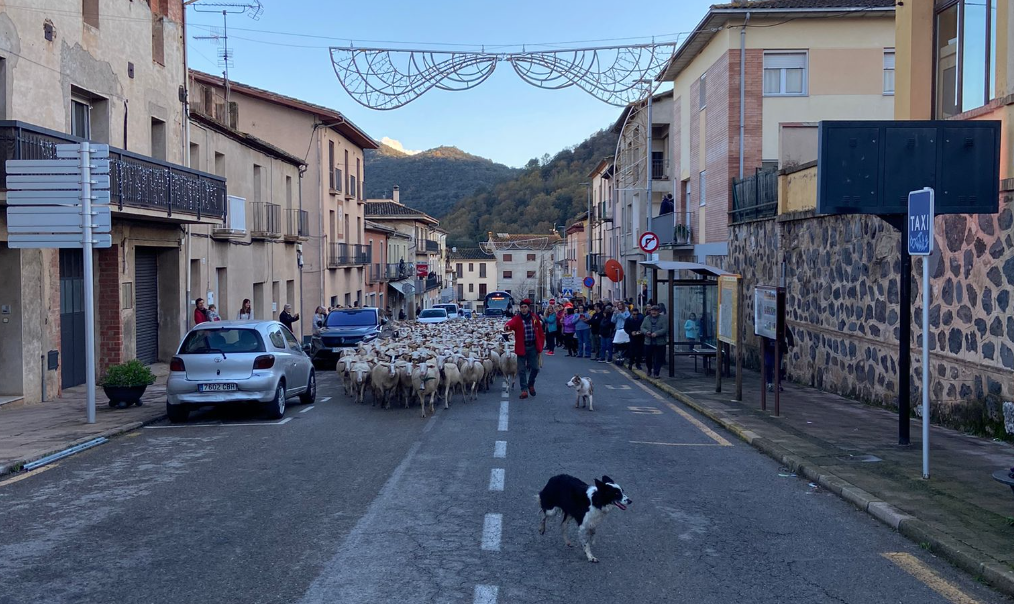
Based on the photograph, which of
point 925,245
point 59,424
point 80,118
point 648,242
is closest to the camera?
point 925,245

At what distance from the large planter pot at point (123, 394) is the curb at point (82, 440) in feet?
2.69

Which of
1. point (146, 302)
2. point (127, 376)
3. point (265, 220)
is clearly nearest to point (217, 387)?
point (127, 376)

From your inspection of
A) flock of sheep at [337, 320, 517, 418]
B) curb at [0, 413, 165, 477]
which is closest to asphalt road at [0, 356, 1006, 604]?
curb at [0, 413, 165, 477]

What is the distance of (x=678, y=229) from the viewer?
108ft

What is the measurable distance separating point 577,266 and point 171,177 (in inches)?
2317

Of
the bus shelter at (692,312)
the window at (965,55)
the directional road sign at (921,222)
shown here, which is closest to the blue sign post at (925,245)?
the directional road sign at (921,222)

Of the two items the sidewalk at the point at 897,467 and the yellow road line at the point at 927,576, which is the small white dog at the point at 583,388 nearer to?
the sidewalk at the point at 897,467

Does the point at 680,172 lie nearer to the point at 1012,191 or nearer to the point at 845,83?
the point at 845,83

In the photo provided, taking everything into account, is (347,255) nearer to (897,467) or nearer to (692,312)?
(692,312)

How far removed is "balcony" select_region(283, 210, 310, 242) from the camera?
34094 millimetres

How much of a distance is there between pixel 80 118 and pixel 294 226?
56.5ft

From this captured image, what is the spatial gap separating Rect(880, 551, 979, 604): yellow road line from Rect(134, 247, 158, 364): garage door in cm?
1839

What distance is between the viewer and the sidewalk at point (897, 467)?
658cm

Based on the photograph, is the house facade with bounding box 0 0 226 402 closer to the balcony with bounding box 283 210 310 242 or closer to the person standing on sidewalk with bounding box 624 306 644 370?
the person standing on sidewalk with bounding box 624 306 644 370
